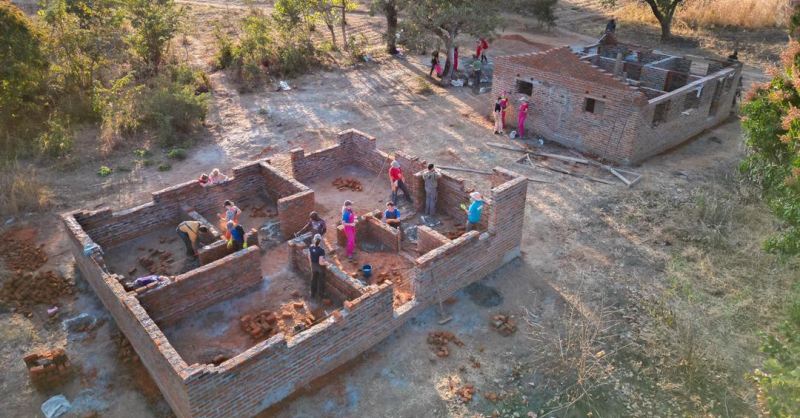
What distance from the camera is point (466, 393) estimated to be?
8.33 meters

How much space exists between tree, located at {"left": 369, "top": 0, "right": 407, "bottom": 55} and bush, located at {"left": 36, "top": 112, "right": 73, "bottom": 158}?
12825 millimetres

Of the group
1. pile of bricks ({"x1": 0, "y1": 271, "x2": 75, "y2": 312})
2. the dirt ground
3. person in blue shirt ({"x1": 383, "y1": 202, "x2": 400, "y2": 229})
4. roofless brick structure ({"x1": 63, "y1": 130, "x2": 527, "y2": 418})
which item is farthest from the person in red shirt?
pile of bricks ({"x1": 0, "y1": 271, "x2": 75, "y2": 312})

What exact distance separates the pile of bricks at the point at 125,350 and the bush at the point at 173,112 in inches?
340

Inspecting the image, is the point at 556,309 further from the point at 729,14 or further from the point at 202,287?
the point at 729,14

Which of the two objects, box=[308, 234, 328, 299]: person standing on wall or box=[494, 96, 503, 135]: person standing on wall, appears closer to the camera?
box=[308, 234, 328, 299]: person standing on wall

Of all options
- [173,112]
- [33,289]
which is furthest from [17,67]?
[33,289]

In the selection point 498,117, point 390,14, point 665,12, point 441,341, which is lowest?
point 441,341

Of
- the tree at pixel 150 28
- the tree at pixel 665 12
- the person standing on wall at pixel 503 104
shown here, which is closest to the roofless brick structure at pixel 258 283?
the person standing on wall at pixel 503 104

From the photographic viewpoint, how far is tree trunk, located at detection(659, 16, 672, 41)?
92.1 ft

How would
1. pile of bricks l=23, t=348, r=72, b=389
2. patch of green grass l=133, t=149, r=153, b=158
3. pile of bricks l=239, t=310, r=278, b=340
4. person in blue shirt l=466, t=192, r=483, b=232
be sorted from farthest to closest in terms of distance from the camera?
1. patch of green grass l=133, t=149, r=153, b=158
2. person in blue shirt l=466, t=192, r=483, b=232
3. pile of bricks l=239, t=310, r=278, b=340
4. pile of bricks l=23, t=348, r=72, b=389

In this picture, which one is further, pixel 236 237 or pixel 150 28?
pixel 150 28

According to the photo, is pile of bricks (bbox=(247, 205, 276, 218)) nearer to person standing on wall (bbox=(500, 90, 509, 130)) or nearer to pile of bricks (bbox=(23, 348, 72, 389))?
pile of bricks (bbox=(23, 348, 72, 389))

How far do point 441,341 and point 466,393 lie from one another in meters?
1.17

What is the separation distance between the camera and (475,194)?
11180 millimetres
